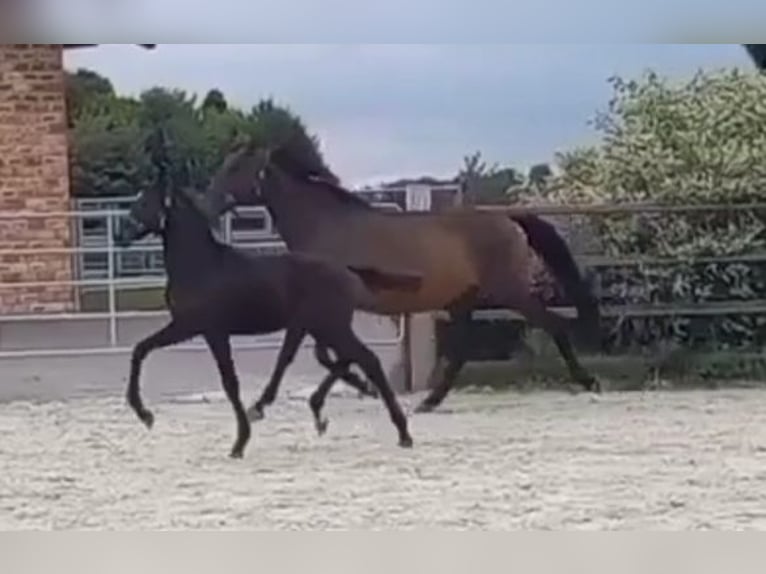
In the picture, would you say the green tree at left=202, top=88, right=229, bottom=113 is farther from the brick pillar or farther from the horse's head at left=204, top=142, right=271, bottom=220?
the brick pillar

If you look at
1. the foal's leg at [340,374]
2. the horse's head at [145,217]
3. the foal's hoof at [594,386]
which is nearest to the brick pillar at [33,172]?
the horse's head at [145,217]

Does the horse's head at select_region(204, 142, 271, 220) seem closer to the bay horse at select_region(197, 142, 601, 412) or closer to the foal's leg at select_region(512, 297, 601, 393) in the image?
the bay horse at select_region(197, 142, 601, 412)

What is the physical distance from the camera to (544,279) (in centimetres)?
406

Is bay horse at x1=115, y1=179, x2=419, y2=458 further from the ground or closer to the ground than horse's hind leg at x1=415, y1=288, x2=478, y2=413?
further from the ground

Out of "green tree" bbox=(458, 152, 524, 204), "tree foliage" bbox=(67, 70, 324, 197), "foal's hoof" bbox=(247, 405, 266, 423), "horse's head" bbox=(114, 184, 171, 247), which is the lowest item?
"foal's hoof" bbox=(247, 405, 266, 423)

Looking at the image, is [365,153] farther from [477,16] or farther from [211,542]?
[211,542]

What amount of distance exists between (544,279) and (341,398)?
67 cm

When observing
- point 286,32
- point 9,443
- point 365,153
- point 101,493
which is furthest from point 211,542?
point 286,32

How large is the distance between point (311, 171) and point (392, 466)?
863 mm

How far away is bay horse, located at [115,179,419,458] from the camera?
398 cm

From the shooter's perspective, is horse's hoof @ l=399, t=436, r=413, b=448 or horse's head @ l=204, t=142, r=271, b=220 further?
horse's hoof @ l=399, t=436, r=413, b=448

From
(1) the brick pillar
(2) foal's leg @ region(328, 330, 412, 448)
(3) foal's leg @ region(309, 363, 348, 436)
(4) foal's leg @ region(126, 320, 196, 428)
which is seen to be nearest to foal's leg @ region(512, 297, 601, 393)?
(2) foal's leg @ region(328, 330, 412, 448)

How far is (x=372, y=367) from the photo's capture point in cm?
402

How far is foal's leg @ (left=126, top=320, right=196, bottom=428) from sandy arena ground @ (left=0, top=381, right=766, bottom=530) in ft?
0.10
